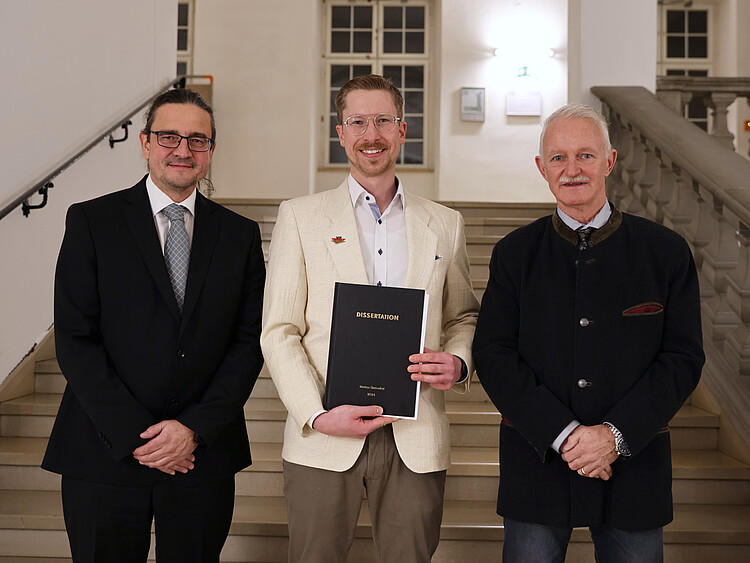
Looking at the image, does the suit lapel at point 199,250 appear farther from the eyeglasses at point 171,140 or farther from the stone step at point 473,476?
the stone step at point 473,476

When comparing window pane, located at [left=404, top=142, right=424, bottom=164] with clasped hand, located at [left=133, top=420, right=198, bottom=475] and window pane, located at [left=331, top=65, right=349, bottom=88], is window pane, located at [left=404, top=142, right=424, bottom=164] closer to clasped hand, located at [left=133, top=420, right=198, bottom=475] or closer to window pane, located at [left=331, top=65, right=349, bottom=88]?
window pane, located at [left=331, top=65, right=349, bottom=88]

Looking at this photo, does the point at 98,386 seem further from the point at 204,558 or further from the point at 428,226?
the point at 428,226

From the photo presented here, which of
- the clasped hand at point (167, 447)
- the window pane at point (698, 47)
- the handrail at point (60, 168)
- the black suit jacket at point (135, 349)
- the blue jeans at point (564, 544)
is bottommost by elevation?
the blue jeans at point (564, 544)

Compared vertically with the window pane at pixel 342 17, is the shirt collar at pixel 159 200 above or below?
below

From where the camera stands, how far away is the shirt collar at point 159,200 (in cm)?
203

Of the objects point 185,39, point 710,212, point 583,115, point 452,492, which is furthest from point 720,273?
point 185,39

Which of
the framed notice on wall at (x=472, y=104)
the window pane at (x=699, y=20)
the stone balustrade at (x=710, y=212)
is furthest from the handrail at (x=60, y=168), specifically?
the window pane at (x=699, y=20)

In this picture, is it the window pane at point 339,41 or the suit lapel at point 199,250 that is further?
the window pane at point 339,41

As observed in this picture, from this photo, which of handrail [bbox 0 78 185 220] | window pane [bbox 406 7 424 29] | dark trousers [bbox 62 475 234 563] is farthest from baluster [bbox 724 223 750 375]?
window pane [bbox 406 7 424 29]

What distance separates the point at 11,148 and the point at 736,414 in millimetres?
3652

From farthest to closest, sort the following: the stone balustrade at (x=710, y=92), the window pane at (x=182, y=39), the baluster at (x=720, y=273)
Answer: the window pane at (x=182, y=39) → the stone balustrade at (x=710, y=92) → the baluster at (x=720, y=273)

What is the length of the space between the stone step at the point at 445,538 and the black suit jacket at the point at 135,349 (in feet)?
3.10

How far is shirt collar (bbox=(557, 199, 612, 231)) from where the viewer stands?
6.17 feet

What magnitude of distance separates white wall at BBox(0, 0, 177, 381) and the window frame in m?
4.50
